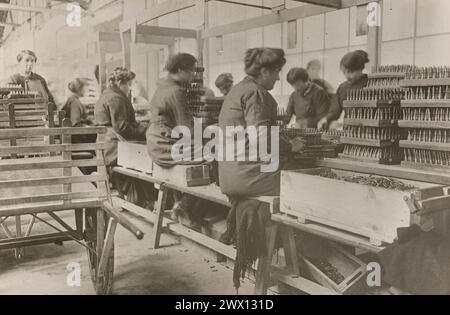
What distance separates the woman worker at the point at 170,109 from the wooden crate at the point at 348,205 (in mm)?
1589

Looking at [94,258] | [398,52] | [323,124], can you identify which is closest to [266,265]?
[94,258]

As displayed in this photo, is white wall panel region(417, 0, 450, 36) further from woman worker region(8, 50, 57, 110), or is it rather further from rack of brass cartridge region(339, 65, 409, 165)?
woman worker region(8, 50, 57, 110)

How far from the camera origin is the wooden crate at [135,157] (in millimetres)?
4852

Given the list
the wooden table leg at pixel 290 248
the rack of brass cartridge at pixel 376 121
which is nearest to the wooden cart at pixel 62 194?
the wooden table leg at pixel 290 248

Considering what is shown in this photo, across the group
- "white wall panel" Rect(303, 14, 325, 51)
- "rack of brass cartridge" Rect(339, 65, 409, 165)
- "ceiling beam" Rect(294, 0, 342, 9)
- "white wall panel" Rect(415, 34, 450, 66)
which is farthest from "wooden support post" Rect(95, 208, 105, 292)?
"white wall panel" Rect(303, 14, 325, 51)

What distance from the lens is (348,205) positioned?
2.48m

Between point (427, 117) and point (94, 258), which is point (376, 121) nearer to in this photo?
point (427, 117)

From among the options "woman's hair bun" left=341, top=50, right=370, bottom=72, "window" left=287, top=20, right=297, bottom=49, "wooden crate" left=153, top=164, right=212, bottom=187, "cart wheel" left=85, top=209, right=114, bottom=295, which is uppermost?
"window" left=287, top=20, right=297, bottom=49

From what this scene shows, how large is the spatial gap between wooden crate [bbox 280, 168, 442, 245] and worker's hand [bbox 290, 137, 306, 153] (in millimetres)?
368

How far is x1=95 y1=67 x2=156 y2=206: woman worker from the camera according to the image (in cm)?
541

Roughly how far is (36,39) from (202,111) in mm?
15756

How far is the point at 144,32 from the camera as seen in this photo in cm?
614

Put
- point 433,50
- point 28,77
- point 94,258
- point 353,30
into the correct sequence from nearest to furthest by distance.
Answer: point 94,258, point 433,50, point 28,77, point 353,30

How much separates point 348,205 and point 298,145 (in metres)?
0.80
